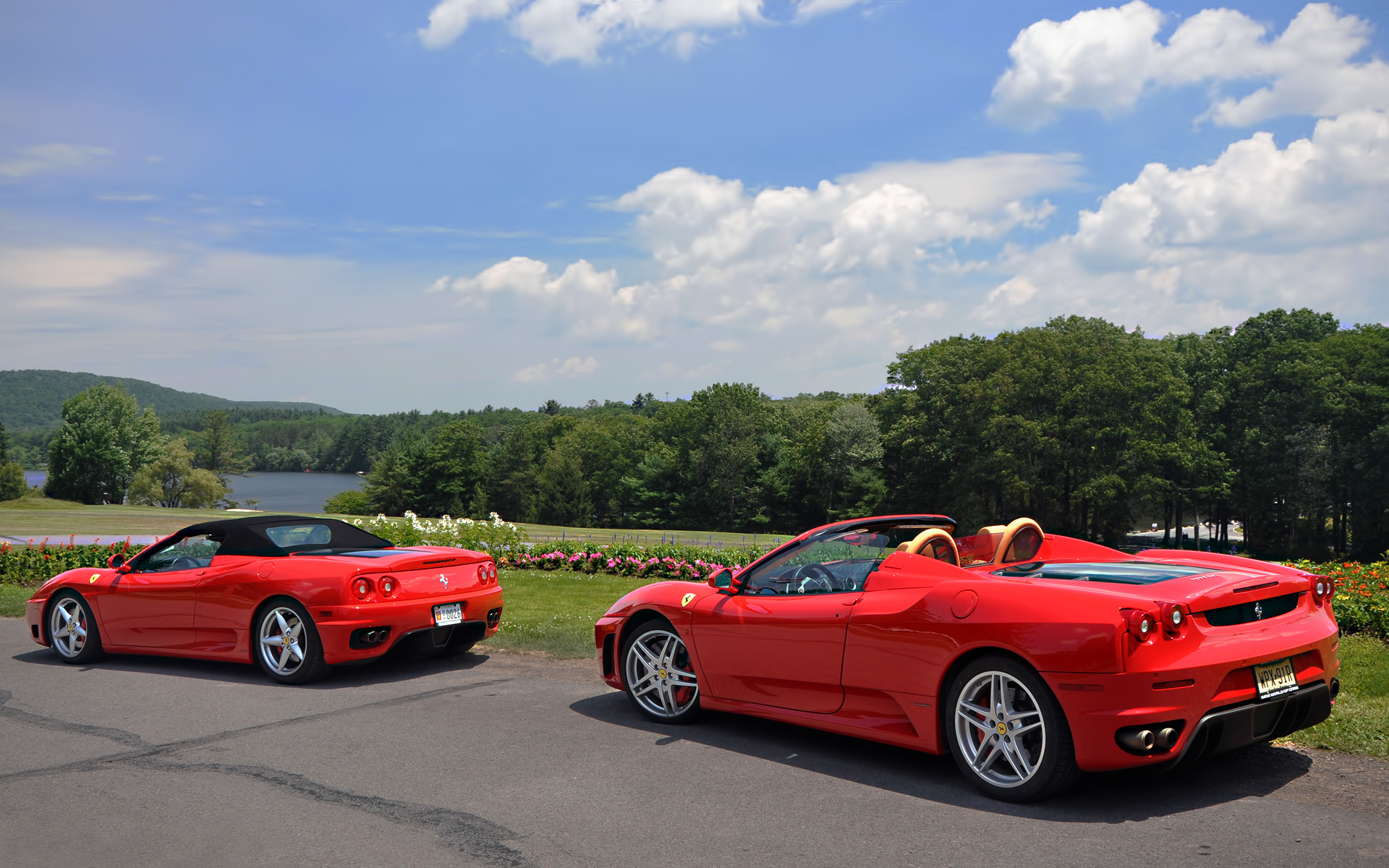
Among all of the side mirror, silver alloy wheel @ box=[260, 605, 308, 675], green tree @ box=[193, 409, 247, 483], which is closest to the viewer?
the side mirror

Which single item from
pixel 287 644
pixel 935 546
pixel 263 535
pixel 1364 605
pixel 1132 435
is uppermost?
pixel 1132 435

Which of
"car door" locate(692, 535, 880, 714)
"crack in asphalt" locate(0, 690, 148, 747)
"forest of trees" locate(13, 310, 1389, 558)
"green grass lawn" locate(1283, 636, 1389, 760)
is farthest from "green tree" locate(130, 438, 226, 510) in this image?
"green grass lawn" locate(1283, 636, 1389, 760)

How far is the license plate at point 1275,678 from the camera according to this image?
4.61 metres

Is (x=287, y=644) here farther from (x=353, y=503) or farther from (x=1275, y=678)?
(x=353, y=503)

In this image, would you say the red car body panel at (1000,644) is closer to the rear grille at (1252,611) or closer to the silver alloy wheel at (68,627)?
the rear grille at (1252,611)

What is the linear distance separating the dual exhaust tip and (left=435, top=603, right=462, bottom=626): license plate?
18.2 feet

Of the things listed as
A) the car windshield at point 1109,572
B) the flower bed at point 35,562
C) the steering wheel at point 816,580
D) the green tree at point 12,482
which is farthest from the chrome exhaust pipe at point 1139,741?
the green tree at point 12,482

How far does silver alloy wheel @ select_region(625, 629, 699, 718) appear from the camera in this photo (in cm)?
649

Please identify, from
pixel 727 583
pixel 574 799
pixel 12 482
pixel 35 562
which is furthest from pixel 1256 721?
pixel 12 482

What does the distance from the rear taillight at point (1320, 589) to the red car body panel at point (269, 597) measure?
6138mm

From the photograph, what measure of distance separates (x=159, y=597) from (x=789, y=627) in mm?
Result: 6043

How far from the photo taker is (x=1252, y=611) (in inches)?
189

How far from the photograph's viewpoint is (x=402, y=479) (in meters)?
107

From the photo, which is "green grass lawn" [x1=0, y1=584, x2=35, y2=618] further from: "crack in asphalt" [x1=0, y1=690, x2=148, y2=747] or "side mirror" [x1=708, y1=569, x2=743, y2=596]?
"side mirror" [x1=708, y1=569, x2=743, y2=596]
